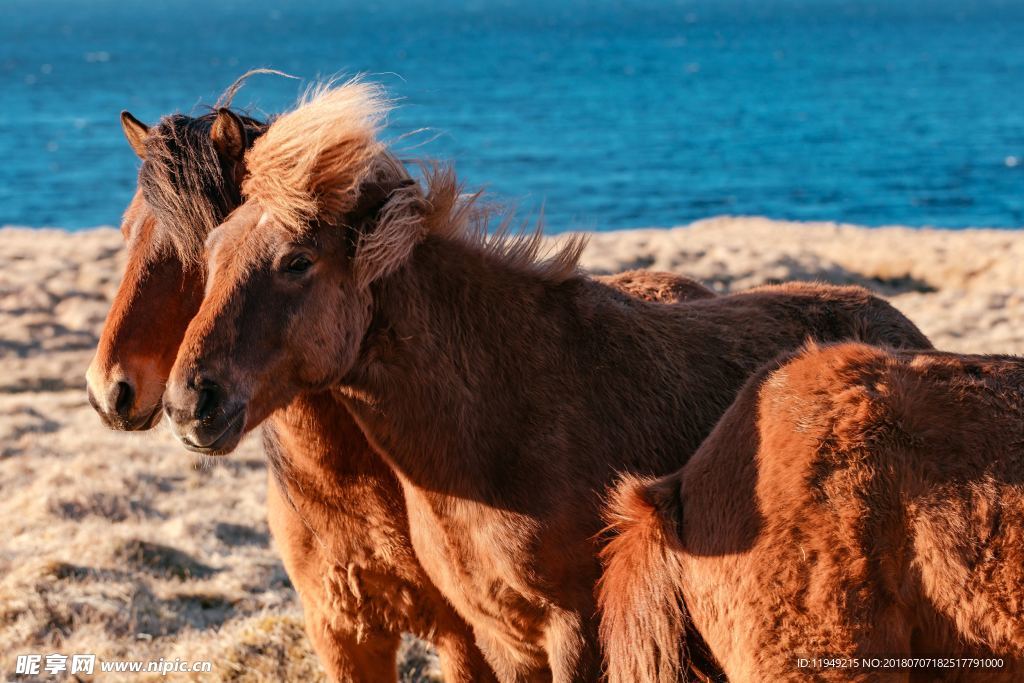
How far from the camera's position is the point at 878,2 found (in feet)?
619

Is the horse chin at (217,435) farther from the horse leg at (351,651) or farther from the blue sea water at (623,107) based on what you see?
the blue sea water at (623,107)

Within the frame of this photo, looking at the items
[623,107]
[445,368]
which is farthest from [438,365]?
[623,107]

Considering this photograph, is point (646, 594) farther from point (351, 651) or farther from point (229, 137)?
point (229, 137)

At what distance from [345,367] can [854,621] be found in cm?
170

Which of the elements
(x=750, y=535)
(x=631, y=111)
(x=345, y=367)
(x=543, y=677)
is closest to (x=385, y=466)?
(x=345, y=367)

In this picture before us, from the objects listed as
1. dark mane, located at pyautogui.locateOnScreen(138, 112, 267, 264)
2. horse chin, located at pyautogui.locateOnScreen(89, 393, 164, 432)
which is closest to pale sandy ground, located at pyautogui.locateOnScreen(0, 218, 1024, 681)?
horse chin, located at pyautogui.locateOnScreen(89, 393, 164, 432)

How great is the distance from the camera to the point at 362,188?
3.66m

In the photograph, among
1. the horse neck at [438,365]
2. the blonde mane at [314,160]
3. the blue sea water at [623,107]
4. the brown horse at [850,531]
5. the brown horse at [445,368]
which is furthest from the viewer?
the blue sea water at [623,107]

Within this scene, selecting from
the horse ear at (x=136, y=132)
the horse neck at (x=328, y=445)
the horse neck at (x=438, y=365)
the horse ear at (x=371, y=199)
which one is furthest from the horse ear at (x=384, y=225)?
the horse ear at (x=136, y=132)

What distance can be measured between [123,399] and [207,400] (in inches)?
28.4

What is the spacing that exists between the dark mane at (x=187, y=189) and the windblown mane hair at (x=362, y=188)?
0.19m

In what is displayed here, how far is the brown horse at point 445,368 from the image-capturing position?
3342mm

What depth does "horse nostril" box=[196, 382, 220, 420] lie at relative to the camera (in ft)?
10.3

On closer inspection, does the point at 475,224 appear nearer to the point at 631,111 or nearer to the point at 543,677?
the point at 543,677
